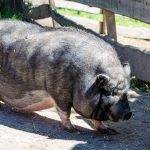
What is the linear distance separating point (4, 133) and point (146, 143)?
1.49 metres

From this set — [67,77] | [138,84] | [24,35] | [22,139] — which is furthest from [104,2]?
[22,139]

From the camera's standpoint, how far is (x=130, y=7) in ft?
27.9

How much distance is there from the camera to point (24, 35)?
701 centimetres

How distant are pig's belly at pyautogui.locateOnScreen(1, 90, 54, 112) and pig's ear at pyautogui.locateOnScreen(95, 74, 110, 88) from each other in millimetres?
688

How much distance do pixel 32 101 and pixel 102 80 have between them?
3.50 ft

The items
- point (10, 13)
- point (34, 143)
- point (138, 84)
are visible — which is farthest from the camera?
point (10, 13)

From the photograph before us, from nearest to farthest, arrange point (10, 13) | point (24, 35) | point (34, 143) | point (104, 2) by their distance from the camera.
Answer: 1. point (34, 143)
2. point (24, 35)
3. point (104, 2)
4. point (10, 13)

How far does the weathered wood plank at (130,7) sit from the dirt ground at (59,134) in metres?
1.53

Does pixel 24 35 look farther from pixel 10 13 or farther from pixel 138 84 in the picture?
pixel 10 13

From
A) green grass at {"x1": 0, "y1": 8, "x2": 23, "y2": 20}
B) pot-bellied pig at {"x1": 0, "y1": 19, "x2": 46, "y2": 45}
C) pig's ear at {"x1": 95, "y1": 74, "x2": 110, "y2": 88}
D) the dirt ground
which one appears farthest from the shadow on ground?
green grass at {"x1": 0, "y1": 8, "x2": 23, "y2": 20}

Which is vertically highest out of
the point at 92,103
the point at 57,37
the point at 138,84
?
the point at 57,37

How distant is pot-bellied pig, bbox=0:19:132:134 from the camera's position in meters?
6.21

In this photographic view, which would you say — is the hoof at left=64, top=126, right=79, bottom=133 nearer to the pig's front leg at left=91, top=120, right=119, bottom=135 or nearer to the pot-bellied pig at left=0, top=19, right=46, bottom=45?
the pig's front leg at left=91, top=120, right=119, bottom=135

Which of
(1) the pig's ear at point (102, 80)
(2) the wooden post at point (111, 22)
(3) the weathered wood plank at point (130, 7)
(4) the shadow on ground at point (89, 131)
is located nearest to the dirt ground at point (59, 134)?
(4) the shadow on ground at point (89, 131)
